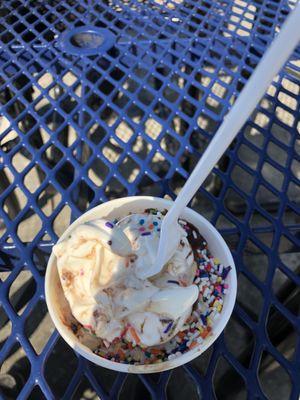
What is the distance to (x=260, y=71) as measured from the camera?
0.29 m

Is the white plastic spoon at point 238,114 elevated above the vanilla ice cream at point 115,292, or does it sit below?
above

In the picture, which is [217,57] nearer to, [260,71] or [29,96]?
[29,96]

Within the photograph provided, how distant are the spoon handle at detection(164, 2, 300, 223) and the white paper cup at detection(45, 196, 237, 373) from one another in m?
0.15

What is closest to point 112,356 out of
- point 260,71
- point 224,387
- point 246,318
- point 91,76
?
point 246,318

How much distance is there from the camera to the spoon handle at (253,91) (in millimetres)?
267

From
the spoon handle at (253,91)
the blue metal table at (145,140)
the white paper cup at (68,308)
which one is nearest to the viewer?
the spoon handle at (253,91)

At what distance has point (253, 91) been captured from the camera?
0.30 metres

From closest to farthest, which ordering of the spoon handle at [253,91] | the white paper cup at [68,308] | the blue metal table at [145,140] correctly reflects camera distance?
the spoon handle at [253,91], the white paper cup at [68,308], the blue metal table at [145,140]

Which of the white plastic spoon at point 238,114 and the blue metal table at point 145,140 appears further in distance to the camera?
the blue metal table at point 145,140

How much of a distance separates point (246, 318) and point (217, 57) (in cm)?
72

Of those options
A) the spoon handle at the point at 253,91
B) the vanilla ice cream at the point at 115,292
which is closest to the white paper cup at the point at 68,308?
the vanilla ice cream at the point at 115,292

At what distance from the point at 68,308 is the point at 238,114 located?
34 cm

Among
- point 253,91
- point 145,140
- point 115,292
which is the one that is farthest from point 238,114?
point 145,140

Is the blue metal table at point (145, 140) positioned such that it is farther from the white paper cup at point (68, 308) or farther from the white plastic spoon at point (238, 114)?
the white plastic spoon at point (238, 114)
